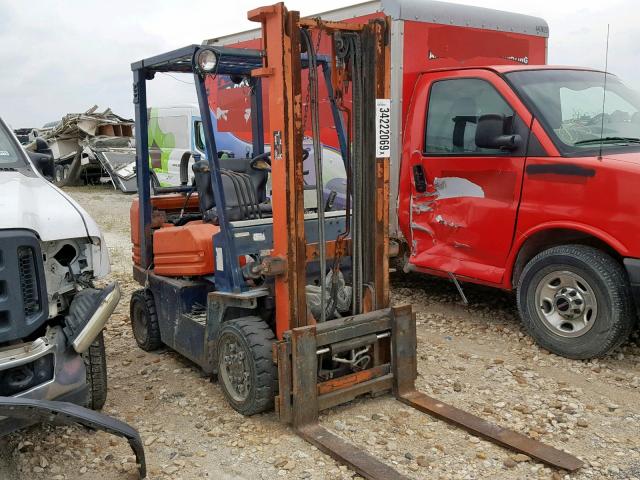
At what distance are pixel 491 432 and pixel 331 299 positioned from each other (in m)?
1.27

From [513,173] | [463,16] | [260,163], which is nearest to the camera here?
[260,163]

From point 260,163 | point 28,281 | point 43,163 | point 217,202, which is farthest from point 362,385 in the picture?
point 43,163

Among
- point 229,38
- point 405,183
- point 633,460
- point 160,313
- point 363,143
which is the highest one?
point 229,38

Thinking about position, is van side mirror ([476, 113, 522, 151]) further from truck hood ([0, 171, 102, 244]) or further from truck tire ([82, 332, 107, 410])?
truck tire ([82, 332, 107, 410])

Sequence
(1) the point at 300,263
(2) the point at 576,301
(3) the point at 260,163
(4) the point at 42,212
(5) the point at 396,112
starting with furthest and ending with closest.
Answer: (5) the point at 396,112 < (2) the point at 576,301 < (3) the point at 260,163 < (1) the point at 300,263 < (4) the point at 42,212

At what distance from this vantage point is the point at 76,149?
19922mm

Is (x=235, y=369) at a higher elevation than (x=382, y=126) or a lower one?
lower

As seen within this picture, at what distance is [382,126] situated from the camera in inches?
160

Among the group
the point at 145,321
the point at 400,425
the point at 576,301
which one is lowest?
the point at 400,425

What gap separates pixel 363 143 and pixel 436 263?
6.95 feet

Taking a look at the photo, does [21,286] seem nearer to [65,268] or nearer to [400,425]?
[65,268]

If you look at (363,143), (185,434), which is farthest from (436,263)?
(185,434)

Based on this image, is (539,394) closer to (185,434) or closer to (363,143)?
(363,143)

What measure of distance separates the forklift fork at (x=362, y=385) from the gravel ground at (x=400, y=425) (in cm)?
7
